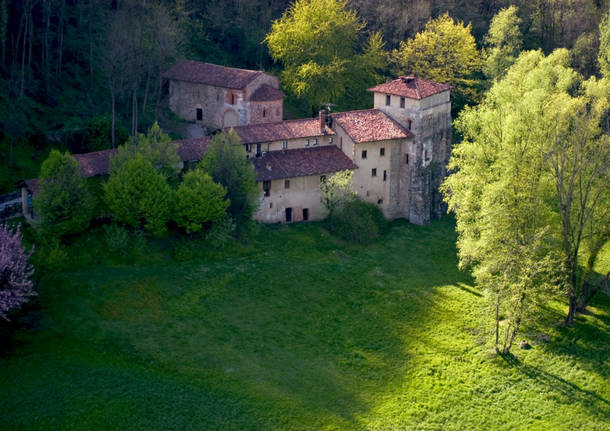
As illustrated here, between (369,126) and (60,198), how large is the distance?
2570 centimetres

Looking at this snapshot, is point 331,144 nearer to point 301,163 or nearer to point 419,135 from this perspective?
point 301,163

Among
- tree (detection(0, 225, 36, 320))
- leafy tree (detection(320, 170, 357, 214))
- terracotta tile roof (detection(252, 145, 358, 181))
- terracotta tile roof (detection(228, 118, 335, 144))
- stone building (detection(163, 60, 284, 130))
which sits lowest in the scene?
tree (detection(0, 225, 36, 320))

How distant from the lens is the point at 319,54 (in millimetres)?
74812

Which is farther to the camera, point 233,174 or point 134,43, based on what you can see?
point 134,43

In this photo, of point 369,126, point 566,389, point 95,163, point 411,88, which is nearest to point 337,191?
point 369,126

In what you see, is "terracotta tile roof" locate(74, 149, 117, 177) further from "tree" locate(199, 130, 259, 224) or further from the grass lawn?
the grass lawn

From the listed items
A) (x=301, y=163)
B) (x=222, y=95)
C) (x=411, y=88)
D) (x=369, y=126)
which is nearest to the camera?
(x=301, y=163)

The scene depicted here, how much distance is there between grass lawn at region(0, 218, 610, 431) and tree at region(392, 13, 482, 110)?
29.3m

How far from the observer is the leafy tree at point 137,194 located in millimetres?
51969

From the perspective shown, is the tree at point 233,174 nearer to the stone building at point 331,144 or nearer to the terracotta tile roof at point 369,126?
the stone building at point 331,144

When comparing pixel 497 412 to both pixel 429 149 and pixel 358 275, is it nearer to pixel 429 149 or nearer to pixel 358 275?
pixel 358 275

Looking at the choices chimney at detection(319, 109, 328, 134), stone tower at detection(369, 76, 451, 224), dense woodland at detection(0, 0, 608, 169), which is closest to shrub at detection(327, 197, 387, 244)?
stone tower at detection(369, 76, 451, 224)

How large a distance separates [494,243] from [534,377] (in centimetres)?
862

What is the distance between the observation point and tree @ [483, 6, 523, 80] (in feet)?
267
